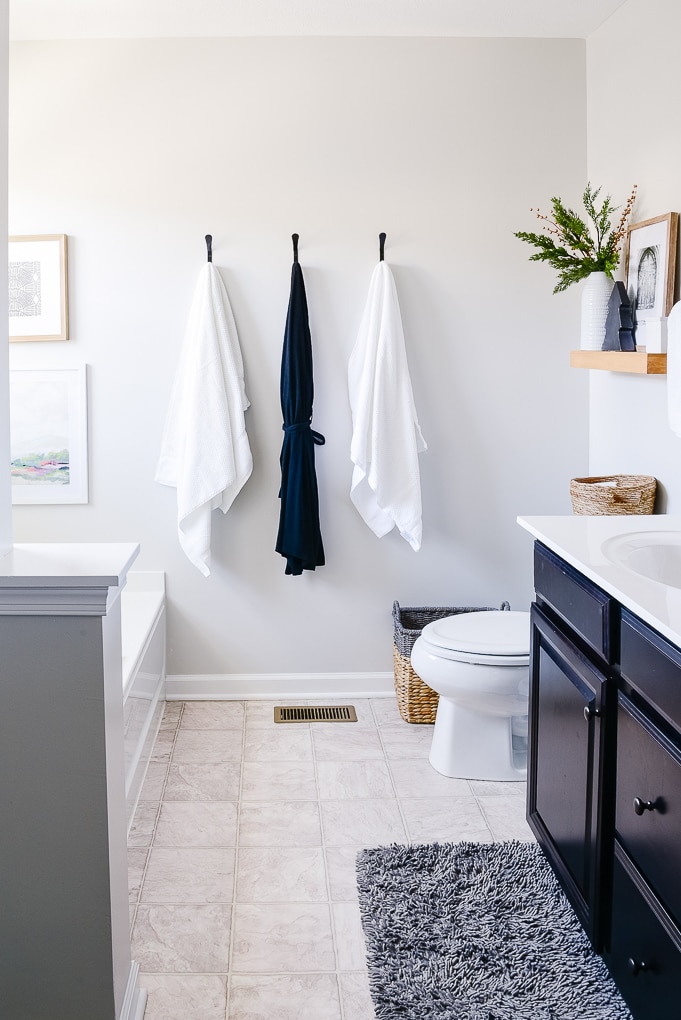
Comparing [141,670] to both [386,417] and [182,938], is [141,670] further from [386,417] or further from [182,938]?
[386,417]

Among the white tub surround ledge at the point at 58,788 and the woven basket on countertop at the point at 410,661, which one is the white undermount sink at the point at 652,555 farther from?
the woven basket on countertop at the point at 410,661

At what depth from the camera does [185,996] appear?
76.3 inches

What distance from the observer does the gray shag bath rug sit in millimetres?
1899

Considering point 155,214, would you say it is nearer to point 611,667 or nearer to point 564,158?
point 564,158

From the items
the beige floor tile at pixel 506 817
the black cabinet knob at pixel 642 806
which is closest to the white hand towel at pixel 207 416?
the beige floor tile at pixel 506 817

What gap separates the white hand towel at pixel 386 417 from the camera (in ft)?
10.9

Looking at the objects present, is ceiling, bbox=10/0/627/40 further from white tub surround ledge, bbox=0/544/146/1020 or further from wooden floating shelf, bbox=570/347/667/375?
white tub surround ledge, bbox=0/544/146/1020

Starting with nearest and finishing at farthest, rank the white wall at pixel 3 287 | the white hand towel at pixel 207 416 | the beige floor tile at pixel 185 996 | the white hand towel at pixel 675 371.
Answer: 1. the white wall at pixel 3 287
2. the beige floor tile at pixel 185 996
3. the white hand towel at pixel 675 371
4. the white hand towel at pixel 207 416

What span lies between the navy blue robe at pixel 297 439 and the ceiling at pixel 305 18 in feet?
2.60

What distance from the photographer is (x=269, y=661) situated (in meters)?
3.60

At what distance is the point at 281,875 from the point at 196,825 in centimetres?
36

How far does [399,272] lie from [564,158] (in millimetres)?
709

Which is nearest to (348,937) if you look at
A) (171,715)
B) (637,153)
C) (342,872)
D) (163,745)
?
(342,872)

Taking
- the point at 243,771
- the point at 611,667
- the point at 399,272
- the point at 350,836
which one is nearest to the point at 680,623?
the point at 611,667
